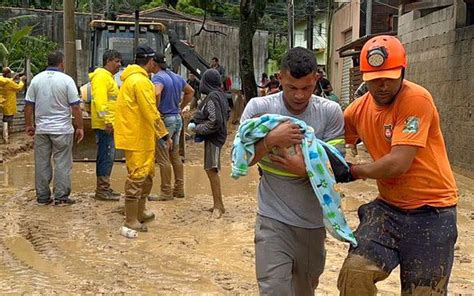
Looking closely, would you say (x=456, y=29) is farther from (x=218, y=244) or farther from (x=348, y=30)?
(x=348, y=30)

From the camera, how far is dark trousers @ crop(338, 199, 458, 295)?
341cm

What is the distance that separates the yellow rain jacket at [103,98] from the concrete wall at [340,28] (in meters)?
23.1

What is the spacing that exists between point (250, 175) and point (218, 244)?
16.6 ft

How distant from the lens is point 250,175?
11914 millimetres

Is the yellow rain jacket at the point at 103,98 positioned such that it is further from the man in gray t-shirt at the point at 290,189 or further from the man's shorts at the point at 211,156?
the man in gray t-shirt at the point at 290,189

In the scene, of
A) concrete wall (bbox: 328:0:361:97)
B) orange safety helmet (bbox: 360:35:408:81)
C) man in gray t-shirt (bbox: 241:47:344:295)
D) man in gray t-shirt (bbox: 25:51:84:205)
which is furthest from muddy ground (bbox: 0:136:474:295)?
concrete wall (bbox: 328:0:361:97)

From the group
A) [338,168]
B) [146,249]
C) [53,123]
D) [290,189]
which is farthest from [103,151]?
[338,168]

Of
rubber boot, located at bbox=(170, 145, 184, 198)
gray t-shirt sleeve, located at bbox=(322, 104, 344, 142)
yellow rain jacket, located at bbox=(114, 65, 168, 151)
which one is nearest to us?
gray t-shirt sleeve, located at bbox=(322, 104, 344, 142)

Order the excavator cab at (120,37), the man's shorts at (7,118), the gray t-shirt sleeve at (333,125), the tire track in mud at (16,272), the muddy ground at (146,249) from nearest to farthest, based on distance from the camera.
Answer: the gray t-shirt sleeve at (333,125)
the tire track in mud at (16,272)
the muddy ground at (146,249)
the excavator cab at (120,37)
the man's shorts at (7,118)

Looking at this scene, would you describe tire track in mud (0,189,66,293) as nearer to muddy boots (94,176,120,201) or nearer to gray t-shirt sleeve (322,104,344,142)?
muddy boots (94,176,120,201)

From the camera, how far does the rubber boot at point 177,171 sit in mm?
9000

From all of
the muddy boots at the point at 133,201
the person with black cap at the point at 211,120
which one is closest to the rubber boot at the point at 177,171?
the person with black cap at the point at 211,120

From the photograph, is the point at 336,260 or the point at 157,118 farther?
the point at 157,118

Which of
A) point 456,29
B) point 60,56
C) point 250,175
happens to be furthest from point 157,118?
point 456,29
